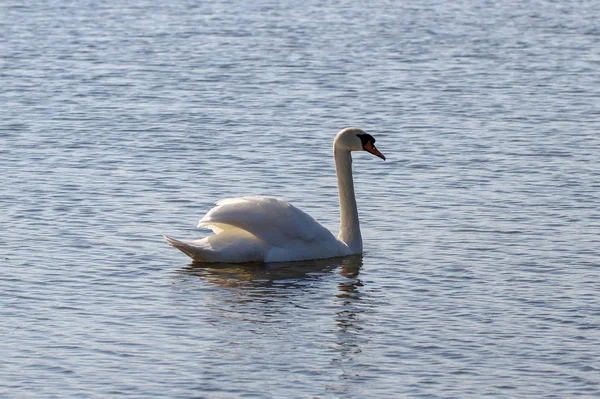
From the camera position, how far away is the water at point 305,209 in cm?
1000

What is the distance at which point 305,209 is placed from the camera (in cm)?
1512

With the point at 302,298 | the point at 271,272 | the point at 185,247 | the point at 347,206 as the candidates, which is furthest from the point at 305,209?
the point at 302,298

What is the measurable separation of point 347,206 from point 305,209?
144 cm

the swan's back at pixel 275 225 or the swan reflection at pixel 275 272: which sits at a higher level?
the swan's back at pixel 275 225

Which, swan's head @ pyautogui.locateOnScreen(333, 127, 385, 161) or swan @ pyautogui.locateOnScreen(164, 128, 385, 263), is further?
swan's head @ pyautogui.locateOnScreen(333, 127, 385, 161)

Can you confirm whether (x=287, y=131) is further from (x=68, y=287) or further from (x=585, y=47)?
(x=585, y=47)

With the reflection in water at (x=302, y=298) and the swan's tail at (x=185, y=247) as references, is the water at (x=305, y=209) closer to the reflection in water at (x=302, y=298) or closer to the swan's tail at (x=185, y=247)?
the reflection in water at (x=302, y=298)

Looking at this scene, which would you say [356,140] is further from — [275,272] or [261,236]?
[275,272]

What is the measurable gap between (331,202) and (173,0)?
2561cm

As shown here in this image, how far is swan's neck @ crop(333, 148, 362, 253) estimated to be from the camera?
13.5 metres

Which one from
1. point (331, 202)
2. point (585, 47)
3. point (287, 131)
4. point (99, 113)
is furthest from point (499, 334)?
point (585, 47)

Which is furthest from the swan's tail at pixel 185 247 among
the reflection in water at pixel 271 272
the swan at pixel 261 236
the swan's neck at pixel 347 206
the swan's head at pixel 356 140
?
the swan's head at pixel 356 140

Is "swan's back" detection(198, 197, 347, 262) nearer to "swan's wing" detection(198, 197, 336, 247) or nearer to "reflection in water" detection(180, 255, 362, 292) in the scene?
"swan's wing" detection(198, 197, 336, 247)

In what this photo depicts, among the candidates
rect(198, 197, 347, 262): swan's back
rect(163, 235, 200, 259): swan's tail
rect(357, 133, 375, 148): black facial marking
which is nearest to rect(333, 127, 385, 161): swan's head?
rect(357, 133, 375, 148): black facial marking
